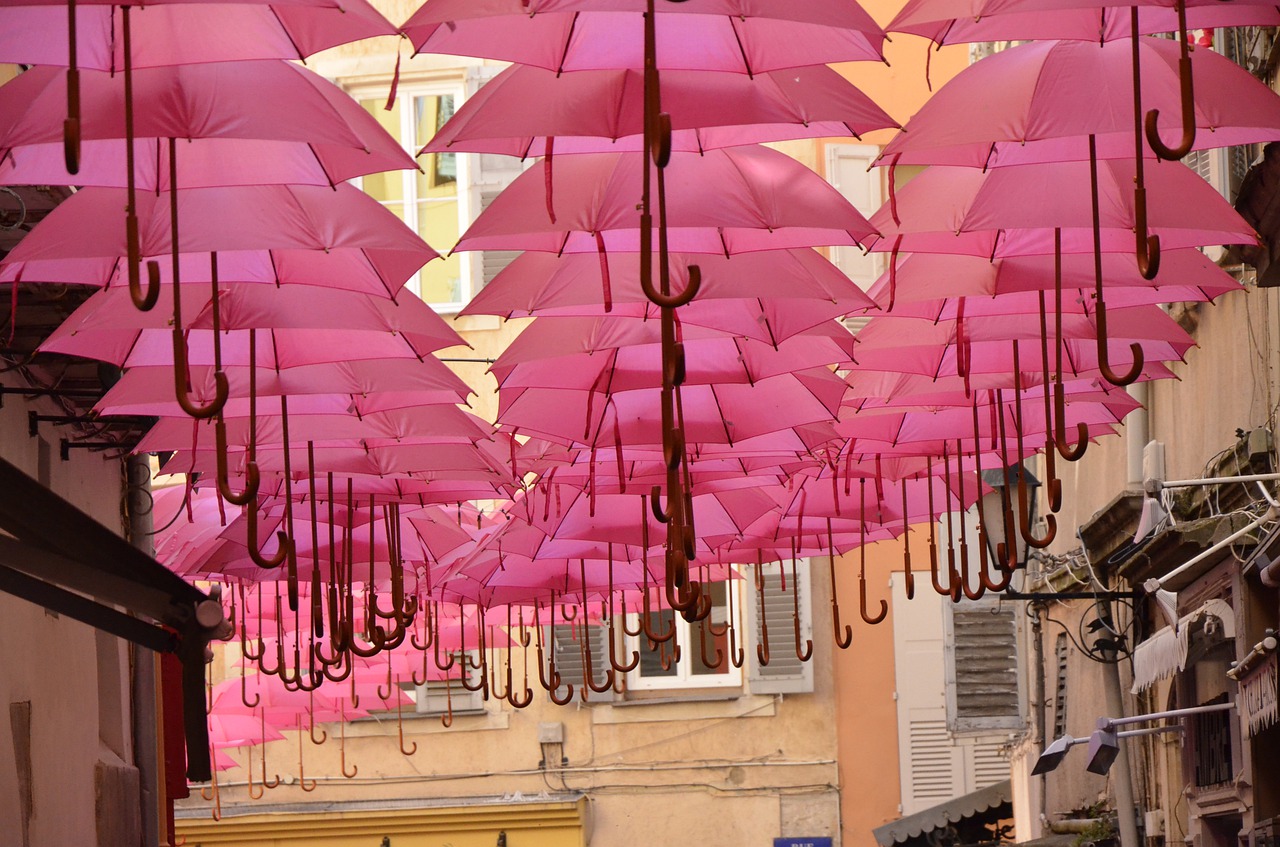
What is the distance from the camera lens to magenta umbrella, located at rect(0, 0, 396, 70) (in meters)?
5.43

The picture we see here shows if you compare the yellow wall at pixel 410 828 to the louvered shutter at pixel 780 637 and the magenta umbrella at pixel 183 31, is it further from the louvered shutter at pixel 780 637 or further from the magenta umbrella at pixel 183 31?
the magenta umbrella at pixel 183 31

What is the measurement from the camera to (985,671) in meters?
19.7

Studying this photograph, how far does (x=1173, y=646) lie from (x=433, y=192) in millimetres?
13935

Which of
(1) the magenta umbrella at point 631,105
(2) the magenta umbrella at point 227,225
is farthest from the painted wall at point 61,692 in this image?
(1) the magenta umbrella at point 631,105

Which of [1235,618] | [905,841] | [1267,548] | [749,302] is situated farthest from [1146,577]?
[905,841]

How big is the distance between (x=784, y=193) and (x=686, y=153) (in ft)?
1.28

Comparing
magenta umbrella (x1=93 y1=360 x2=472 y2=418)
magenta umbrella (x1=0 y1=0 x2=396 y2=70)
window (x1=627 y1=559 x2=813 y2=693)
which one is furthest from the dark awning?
magenta umbrella (x1=0 y1=0 x2=396 y2=70)

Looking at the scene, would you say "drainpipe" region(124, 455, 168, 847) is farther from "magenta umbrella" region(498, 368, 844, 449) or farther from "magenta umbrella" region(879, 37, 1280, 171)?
"magenta umbrella" region(879, 37, 1280, 171)

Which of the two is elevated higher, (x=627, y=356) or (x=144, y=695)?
(x=627, y=356)

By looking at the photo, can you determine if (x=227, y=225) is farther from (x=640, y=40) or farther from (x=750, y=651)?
(x=750, y=651)

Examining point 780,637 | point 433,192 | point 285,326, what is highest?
point 433,192

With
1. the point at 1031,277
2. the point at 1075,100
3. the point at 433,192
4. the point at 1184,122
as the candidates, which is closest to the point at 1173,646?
the point at 1031,277

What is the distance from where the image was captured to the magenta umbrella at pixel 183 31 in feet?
17.8

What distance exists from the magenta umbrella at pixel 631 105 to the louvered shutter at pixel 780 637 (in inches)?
618
